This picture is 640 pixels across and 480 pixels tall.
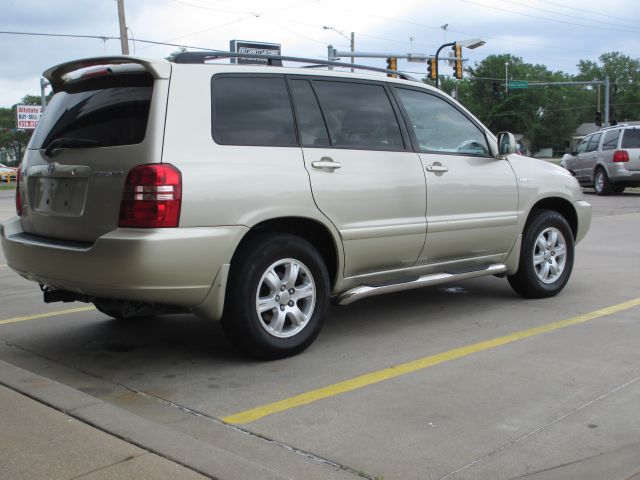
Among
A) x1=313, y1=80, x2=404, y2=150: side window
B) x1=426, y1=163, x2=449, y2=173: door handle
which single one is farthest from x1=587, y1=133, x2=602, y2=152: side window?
x1=313, y1=80, x2=404, y2=150: side window

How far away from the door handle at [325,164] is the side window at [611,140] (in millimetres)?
17288

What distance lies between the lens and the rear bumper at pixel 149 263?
416 centimetres

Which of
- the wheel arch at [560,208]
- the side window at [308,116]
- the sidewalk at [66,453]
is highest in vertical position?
the side window at [308,116]

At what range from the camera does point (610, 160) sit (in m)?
20.3

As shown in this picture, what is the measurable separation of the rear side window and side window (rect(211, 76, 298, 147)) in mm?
17318

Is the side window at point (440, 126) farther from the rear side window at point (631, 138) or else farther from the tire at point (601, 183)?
the tire at point (601, 183)

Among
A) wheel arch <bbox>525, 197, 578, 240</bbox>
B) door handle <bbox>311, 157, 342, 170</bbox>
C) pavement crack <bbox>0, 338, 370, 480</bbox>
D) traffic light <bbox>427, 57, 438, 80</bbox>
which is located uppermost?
traffic light <bbox>427, 57, 438, 80</bbox>

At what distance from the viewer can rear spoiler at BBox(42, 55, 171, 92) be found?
4414 mm

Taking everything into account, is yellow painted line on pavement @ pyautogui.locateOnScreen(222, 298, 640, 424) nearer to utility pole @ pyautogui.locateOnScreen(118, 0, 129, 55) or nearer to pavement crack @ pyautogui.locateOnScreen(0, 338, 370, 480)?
pavement crack @ pyautogui.locateOnScreen(0, 338, 370, 480)

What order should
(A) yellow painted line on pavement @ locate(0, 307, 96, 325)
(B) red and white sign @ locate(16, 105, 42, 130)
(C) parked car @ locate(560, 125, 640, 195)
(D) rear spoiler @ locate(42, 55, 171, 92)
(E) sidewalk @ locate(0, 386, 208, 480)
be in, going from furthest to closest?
1. (B) red and white sign @ locate(16, 105, 42, 130)
2. (C) parked car @ locate(560, 125, 640, 195)
3. (A) yellow painted line on pavement @ locate(0, 307, 96, 325)
4. (D) rear spoiler @ locate(42, 55, 171, 92)
5. (E) sidewalk @ locate(0, 386, 208, 480)

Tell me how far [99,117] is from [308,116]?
1.36 m

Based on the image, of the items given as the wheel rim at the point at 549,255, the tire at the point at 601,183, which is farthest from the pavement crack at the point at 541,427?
the tire at the point at 601,183

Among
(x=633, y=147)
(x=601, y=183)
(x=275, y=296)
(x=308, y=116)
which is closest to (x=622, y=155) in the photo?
(x=633, y=147)

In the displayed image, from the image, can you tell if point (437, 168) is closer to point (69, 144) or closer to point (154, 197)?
point (154, 197)
